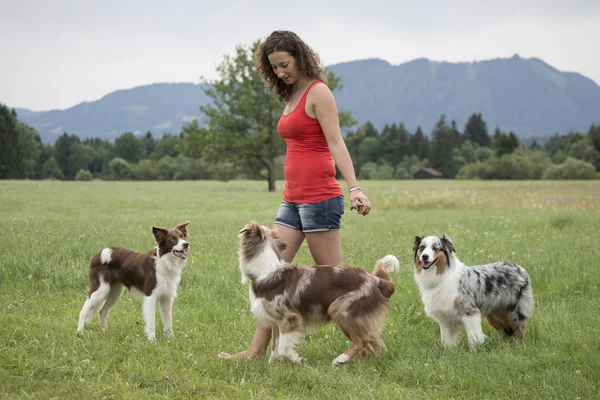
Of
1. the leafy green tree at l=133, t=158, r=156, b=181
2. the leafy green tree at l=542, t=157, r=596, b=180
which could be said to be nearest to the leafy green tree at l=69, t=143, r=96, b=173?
the leafy green tree at l=133, t=158, r=156, b=181

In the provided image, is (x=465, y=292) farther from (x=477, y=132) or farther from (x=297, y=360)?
(x=477, y=132)

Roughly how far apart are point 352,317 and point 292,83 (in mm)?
2555

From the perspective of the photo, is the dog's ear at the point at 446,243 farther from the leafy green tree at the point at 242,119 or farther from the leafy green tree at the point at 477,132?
the leafy green tree at the point at 477,132

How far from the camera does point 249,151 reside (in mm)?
48250

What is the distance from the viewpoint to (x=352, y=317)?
5715mm

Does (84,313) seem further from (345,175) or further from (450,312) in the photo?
(450,312)

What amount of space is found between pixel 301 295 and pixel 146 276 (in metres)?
2.27


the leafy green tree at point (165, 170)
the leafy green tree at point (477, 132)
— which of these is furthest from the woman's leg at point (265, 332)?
the leafy green tree at point (477, 132)

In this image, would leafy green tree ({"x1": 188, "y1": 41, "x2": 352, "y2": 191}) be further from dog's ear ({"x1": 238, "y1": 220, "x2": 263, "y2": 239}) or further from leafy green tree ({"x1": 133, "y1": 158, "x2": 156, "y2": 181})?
leafy green tree ({"x1": 133, "y1": 158, "x2": 156, "y2": 181})

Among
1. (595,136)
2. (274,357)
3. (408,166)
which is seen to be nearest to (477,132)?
(408,166)

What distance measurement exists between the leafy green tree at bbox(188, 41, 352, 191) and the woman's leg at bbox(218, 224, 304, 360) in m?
40.9

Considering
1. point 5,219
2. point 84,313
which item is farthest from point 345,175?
point 5,219

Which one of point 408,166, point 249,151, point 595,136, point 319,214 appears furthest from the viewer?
point 408,166

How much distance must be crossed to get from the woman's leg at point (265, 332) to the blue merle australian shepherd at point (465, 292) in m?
1.52
